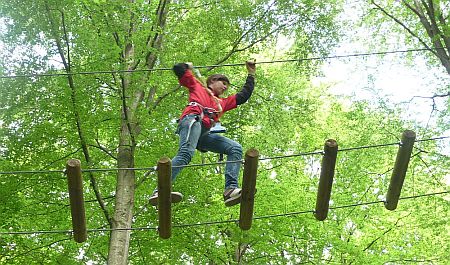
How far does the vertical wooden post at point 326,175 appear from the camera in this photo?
449 centimetres

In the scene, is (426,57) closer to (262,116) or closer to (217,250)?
(262,116)

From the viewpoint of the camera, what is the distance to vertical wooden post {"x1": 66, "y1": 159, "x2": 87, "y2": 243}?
435 centimetres

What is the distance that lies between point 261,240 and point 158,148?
313 cm

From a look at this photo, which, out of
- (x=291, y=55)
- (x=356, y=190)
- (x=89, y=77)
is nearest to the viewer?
(x=89, y=77)

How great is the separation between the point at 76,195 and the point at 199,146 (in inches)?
49.2

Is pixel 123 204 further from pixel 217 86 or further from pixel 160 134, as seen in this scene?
pixel 217 86

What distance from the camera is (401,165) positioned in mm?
4852

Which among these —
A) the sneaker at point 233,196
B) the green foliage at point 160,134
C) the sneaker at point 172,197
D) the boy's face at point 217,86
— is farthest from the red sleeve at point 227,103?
the green foliage at point 160,134

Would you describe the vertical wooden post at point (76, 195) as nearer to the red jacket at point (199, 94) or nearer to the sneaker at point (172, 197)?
the sneaker at point (172, 197)

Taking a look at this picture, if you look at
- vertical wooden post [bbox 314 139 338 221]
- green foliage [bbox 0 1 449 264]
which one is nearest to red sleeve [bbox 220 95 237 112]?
vertical wooden post [bbox 314 139 338 221]

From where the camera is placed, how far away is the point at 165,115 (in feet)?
28.3

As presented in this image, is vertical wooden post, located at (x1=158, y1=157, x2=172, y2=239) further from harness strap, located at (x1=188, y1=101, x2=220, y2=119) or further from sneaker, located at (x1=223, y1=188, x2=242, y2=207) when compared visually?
harness strap, located at (x1=188, y1=101, x2=220, y2=119)

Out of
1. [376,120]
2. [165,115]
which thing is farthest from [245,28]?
[376,120]

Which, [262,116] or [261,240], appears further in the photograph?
[262,116]
